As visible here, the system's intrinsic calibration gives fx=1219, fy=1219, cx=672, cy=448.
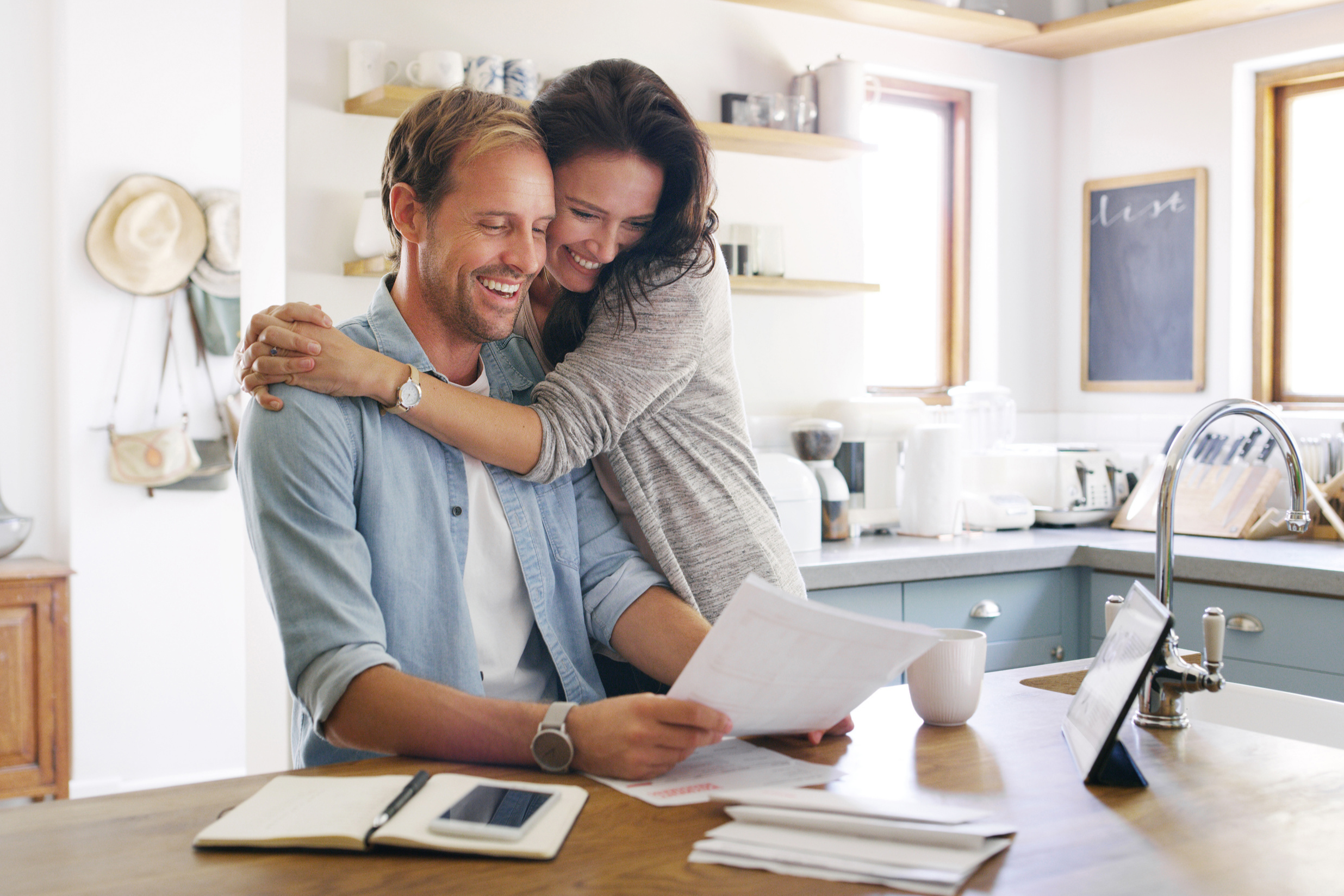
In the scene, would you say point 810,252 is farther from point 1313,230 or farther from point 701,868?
point 701,868

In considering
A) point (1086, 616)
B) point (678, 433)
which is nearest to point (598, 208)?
point (678, 433)

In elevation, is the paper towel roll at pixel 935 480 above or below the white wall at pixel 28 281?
below

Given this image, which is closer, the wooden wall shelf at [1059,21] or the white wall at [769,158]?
the white wall at [769,158]

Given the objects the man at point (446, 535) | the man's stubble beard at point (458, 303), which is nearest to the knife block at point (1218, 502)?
the man at point (446, 535)

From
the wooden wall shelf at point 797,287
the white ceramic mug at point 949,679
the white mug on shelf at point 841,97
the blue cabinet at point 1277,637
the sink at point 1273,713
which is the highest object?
the white mug on shelf at point 841,97

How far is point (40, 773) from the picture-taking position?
3672 mm

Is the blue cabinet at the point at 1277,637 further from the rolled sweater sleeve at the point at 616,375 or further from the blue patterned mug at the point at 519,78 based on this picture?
the blue patterned mug at the point at 519,78

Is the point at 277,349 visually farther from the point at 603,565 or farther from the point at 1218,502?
the point at 1218,502

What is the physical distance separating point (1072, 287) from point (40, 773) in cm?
361

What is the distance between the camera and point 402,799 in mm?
1041

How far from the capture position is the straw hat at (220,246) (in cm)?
403

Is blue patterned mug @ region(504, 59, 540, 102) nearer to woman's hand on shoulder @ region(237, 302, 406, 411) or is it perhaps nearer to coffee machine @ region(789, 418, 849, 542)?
coffee machine @ region(789, 418, 849, 542)

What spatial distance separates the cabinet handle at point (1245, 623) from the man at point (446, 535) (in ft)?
5.87

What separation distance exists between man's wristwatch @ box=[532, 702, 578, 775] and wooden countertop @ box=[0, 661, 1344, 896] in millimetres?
16
